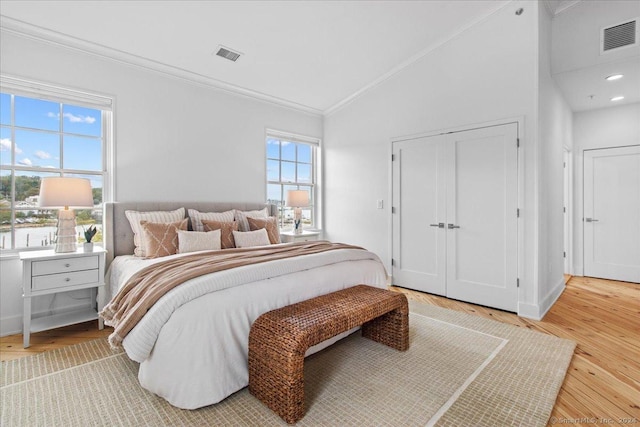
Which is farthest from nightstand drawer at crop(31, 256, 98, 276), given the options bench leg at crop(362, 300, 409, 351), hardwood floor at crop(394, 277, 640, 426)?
hardwood floor at crop(394, 277, 640, 426)

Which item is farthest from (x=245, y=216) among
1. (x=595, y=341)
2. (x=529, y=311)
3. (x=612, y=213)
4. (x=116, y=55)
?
(x=612, y=213)

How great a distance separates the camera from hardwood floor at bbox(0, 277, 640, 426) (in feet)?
5.85

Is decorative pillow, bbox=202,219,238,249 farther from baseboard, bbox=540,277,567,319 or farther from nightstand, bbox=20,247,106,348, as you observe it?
baseboard, bbox=540,277,567,319

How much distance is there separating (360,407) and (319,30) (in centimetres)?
333

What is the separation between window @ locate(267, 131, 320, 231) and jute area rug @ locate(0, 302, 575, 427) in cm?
269

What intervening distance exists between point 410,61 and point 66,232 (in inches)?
165

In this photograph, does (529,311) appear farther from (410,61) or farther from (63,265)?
(63,265)

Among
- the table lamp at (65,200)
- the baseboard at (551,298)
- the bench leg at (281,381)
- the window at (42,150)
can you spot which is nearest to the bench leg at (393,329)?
the bench leg at (281,381)

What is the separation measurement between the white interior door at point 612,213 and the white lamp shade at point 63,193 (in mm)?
6310

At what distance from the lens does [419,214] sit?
13.4ft

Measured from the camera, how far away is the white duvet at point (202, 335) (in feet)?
5.53

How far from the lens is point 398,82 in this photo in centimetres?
427

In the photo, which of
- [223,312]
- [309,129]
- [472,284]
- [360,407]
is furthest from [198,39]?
[472,284]

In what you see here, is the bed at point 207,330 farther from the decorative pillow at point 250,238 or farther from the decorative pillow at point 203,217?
the decorative pillow at point 203,217
